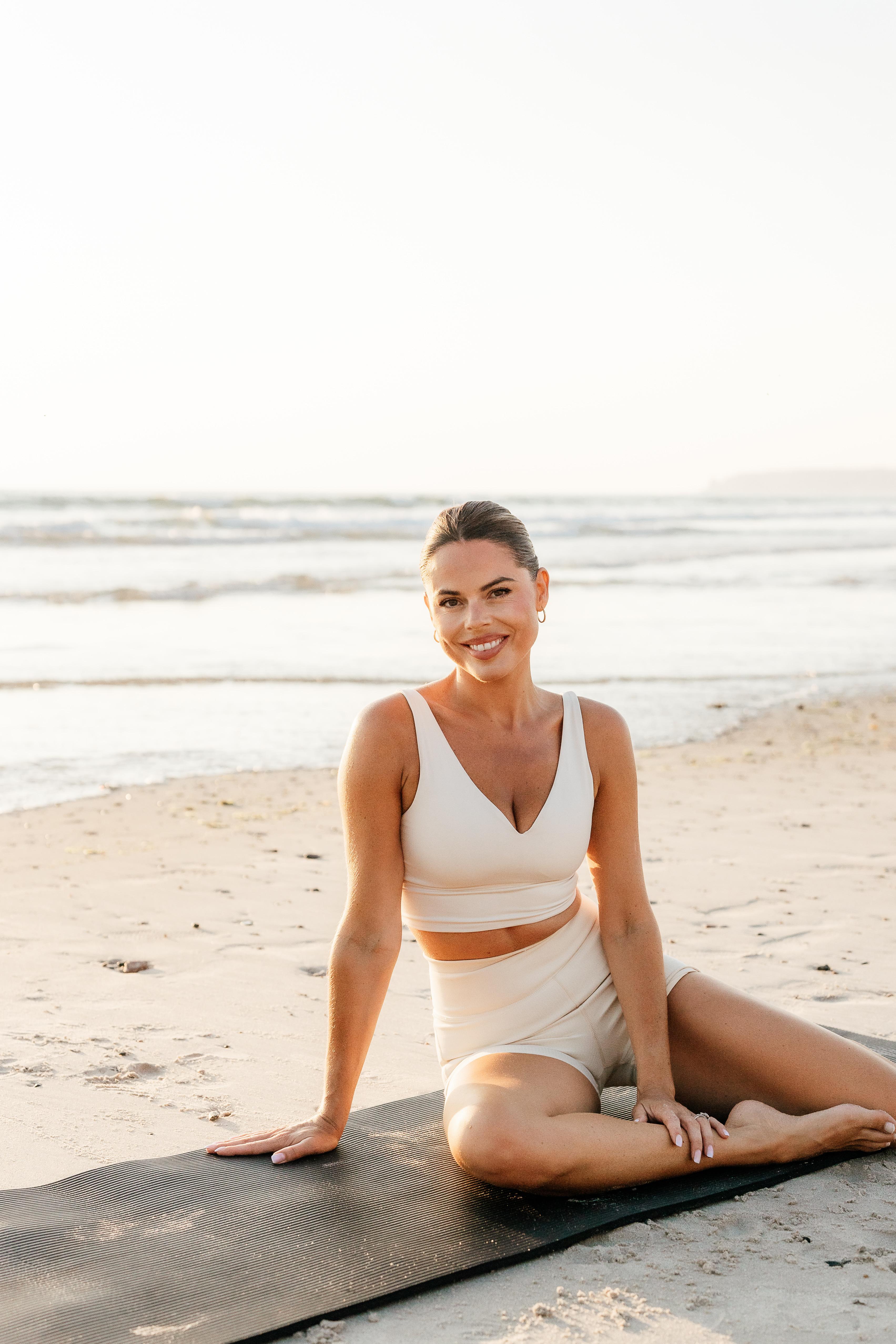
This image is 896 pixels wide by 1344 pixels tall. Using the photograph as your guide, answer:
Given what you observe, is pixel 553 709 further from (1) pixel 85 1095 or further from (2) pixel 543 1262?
(1) pixel 85 1095

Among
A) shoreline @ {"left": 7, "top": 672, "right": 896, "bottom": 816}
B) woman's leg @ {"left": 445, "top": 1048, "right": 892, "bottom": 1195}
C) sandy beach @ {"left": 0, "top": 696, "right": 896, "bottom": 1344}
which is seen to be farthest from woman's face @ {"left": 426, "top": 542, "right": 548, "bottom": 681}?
shoreline @ {"left": 7, "top": 672, "right": 896, "bottom": 816}

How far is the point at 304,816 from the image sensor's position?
657 cm

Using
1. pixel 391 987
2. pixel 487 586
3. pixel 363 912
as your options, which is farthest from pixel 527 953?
pixel 391 987

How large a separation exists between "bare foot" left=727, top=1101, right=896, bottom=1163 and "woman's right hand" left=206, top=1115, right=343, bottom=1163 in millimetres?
990

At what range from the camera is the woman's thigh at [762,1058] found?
3.08 meters

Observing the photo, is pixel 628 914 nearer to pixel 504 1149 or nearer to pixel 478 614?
pixel 504 1149

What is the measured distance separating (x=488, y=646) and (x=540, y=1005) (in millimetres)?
912

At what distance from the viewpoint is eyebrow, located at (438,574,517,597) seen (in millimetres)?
3012

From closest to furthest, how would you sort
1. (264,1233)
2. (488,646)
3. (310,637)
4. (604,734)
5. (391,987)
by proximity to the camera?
(264,1233) → (488,646) → (604,734) → (391,987) → (310,637)

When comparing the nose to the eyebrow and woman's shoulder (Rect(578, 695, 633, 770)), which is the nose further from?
woman's shoulder (Rect(578, 695, 633, 770))

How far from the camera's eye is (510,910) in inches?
120

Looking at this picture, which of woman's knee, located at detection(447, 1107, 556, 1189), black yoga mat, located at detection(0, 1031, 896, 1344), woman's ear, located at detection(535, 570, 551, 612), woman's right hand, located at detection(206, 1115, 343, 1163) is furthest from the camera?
woman's ear, located at detection(535, 570, 551, 612)

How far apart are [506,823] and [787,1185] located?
111cm

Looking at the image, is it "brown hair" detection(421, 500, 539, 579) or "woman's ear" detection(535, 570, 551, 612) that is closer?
"brown hair" detection(421, 500, 539, 579)
